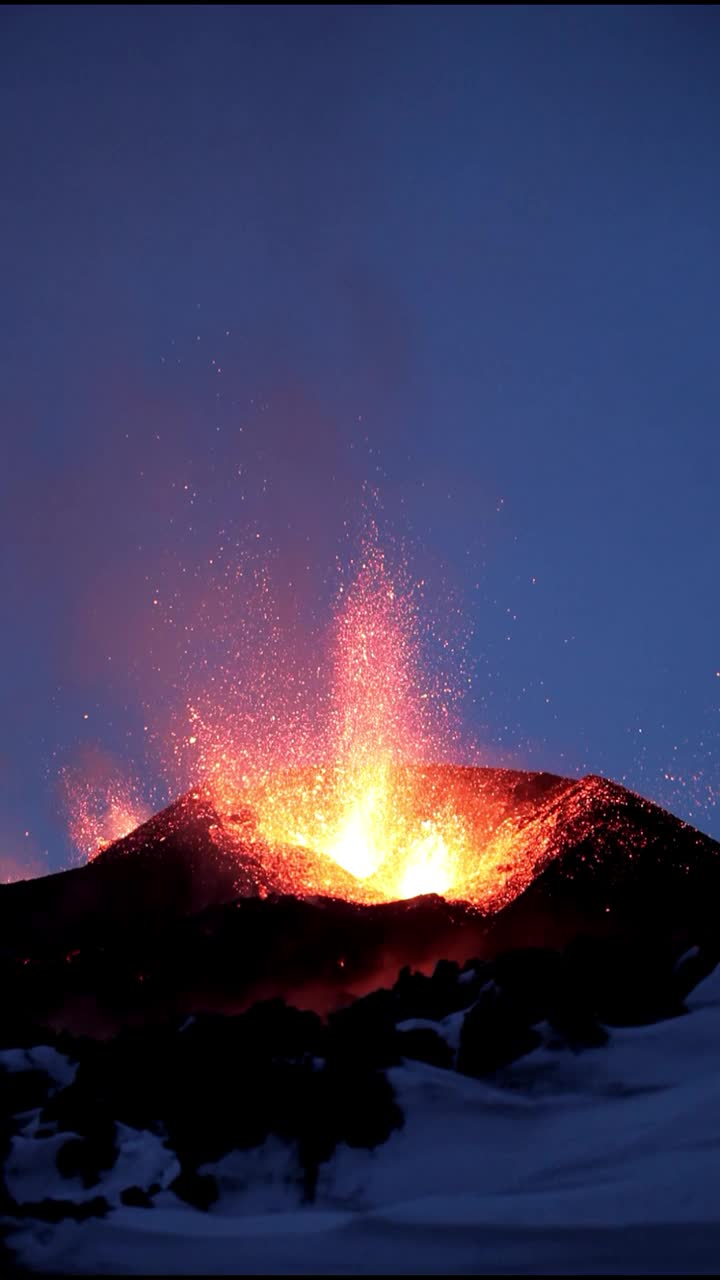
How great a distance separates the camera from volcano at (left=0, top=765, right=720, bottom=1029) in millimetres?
18578

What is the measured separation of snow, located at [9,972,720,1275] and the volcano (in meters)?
5.21

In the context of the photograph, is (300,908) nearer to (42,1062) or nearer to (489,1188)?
(42,1062)

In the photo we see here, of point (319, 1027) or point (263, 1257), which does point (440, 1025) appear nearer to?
point (319, 1027)

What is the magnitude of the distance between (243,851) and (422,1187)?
15665mm

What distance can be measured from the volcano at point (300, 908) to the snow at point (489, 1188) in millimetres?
5208

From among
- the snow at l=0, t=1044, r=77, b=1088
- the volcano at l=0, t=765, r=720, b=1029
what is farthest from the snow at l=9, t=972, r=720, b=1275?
the volcano at l=0, t=765, r=720, b=1029

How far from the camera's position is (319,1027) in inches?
486

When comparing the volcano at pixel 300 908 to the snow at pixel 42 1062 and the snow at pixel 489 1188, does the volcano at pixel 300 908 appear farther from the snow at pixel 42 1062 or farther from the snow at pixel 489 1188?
the snow at pixel 489 1188

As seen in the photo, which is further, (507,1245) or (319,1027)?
(319,1027)

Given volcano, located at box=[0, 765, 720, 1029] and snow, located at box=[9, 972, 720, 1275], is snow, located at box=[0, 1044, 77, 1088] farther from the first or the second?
volcano, located at box=[0, 765, 720, 1029]

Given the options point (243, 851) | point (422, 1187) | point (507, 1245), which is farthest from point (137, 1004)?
point (507, 1245)

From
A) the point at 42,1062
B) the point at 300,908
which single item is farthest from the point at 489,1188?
the point at 300,908

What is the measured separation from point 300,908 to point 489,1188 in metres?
11.5

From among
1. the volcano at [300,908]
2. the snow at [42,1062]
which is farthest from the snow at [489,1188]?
the volcano at [300,908]
